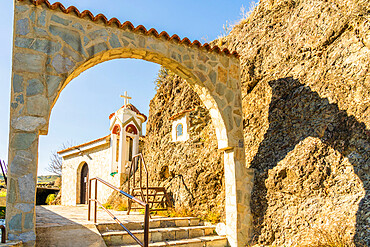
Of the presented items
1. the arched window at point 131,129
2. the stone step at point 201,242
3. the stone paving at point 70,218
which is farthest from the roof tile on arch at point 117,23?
the arched window at point 131,129

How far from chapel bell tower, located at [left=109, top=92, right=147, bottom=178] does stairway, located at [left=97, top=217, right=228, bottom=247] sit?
20.5 feet

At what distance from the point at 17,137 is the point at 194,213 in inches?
165

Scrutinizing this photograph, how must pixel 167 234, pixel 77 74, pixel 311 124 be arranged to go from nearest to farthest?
1. pixel 77 74
2. pixel 311 124
3. pixel 167 234

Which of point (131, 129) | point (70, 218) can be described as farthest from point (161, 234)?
point (131, 129)

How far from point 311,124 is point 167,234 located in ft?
10.2

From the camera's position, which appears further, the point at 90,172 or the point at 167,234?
the point at 90,172

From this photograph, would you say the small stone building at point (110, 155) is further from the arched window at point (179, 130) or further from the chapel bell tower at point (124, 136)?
the arched window at point (179, 130)

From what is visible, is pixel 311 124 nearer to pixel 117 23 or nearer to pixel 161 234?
pixel 161 234

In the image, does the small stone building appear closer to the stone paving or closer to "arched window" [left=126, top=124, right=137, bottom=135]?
"arched window" [left=126, top=124, right=137, bottom=135]

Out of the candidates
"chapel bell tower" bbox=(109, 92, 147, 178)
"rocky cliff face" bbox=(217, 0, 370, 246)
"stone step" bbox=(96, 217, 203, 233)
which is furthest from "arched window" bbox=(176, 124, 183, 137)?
"chapel bell tower" bbox=(109, 92, 147, 178)

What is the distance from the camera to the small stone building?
1224cm

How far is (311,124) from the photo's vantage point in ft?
16.8

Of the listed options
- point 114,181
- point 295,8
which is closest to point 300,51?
point 295,8

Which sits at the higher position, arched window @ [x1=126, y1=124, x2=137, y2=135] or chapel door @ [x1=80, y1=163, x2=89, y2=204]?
arched window @ [x1=126, y1=124, x2=137, y2=135]
